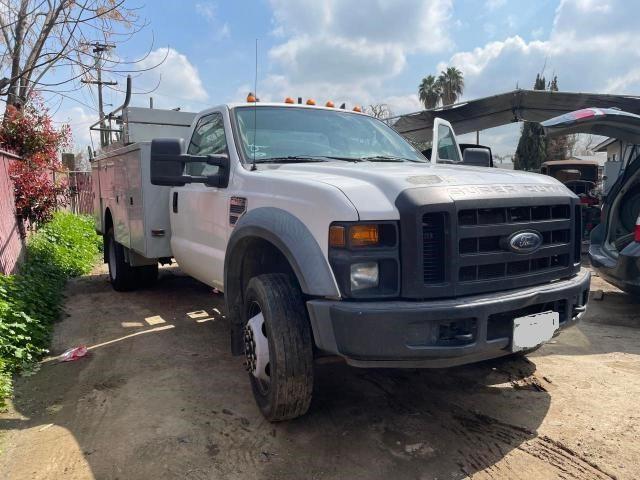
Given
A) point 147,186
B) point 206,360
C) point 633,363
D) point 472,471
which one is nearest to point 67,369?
point 206,360

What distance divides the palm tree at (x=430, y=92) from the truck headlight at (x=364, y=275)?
1754 inches

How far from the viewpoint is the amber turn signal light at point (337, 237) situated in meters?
2.62

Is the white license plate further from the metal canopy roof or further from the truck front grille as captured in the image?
the metal canopy roof

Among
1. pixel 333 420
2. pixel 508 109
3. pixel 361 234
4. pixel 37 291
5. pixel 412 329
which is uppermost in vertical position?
pixel 508 109

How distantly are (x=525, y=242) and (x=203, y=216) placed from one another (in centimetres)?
259

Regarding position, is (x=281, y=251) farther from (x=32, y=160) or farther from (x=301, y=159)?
(x=32, y=160)

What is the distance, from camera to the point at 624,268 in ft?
17.4

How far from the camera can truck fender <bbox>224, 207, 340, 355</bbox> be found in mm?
2674

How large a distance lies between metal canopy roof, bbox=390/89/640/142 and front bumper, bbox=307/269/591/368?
28.7 ft

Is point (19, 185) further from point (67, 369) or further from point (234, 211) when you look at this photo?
point (234, 211)

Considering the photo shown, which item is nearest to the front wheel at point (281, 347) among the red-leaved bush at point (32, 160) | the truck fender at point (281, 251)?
the truck fender at point (281, 251)

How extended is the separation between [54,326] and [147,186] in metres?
1.84

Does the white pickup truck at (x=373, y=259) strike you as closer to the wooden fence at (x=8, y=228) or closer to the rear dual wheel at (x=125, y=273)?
the rear dual wheel at (x=125, y=273)

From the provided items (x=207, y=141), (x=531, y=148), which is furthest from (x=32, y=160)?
(x=531, y=148)
